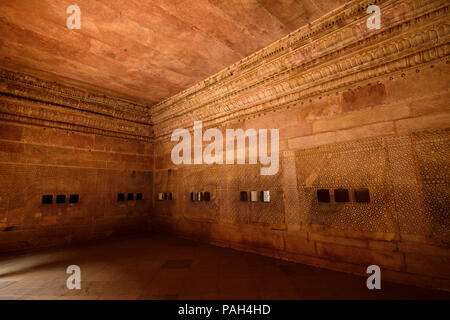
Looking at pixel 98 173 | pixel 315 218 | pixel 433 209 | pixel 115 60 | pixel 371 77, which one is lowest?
pixel 315 218

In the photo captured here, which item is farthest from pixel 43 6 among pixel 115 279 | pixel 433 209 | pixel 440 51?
pixel 433 209

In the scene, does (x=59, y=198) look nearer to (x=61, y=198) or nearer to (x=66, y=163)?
(x=61, y=198)

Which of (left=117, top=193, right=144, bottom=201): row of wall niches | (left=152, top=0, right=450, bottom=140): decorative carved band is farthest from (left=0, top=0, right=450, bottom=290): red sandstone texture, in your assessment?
(left=117, top=193, right=144, bottom=201): row of wall niches

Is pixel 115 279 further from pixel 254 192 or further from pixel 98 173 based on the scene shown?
pixel 98 173

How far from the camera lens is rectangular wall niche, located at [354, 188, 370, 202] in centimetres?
254

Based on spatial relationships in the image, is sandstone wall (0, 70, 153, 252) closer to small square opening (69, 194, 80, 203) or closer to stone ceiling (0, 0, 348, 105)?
small square opening (69, 194, 80, 203)

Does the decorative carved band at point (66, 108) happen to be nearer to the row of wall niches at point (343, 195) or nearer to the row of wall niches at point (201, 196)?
the row of wall niches at point (201, 196)

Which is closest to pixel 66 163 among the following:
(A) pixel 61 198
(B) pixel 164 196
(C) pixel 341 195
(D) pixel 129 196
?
(A) pixel 61 198

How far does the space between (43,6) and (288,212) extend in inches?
153

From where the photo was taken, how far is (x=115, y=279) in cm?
254

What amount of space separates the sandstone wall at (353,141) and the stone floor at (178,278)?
0.32 meters

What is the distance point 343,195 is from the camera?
2711mm

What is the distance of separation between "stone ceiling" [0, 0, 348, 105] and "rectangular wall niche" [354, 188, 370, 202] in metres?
2.11

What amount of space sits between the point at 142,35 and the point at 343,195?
3.29 meters
